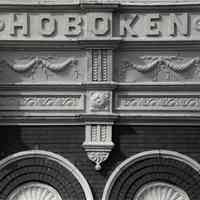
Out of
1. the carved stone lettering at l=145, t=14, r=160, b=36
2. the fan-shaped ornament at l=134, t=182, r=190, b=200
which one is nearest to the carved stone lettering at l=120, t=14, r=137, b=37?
the carved stone lettering at l=145, t=14, r=160, b=36

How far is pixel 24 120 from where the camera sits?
10602mm

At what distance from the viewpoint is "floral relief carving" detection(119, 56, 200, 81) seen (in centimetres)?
Answer: 1063

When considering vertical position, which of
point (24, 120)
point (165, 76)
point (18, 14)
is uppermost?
point (18, 14)

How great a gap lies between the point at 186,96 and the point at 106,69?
4.24ft

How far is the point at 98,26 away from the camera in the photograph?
1063 cm

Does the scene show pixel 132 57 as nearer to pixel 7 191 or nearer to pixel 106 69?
pixel 106 69

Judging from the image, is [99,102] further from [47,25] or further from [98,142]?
[47,25]

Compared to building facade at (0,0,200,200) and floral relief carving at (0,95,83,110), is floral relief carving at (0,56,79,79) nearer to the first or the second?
building facade at (0,0,200,200)

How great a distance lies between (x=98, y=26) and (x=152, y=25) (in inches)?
32.8

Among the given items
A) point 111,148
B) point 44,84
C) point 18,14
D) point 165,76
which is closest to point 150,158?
point 111,148

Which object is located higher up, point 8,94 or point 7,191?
point 8,94

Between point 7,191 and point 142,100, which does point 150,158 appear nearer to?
point 142,100

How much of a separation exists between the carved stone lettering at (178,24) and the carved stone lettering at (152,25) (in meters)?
0.20

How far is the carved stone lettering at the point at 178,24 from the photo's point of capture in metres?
10.6
